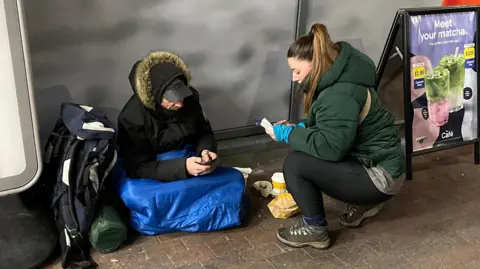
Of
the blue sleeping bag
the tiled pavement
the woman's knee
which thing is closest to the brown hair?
the woman's knee

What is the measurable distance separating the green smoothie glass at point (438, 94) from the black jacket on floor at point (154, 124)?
134cm

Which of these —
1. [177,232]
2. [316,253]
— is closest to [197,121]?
[177,232]

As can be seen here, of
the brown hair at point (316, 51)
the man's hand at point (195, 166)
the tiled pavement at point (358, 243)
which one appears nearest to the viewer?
the brown hair at point (316, 51)

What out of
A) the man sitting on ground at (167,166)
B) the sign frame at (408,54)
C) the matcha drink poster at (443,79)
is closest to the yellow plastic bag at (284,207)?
the man sitting on ground at (167,166)

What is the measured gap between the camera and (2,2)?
1.93 metres

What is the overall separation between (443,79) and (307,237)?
4.27ft

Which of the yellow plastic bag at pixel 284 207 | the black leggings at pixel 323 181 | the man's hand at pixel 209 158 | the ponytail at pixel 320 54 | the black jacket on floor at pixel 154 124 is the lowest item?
the yellow plastic bag at pixel 284 207

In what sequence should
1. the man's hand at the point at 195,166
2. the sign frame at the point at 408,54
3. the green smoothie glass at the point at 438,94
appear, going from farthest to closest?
the green smoothie glass at the point at 438,94 < the sign frame at the point at 408,54 < the man's hand at the point at 195,166

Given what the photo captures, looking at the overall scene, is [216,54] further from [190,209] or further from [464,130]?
[464,130]

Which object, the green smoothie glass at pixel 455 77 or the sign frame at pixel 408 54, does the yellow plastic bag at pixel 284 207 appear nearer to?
the sign frame at pixel 408 54

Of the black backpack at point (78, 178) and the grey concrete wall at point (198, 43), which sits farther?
the grey concrete wall at point (198, 43)

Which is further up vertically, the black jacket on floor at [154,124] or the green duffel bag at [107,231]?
the black jacket on floor at [154,124]

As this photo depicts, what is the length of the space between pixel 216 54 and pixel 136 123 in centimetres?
80

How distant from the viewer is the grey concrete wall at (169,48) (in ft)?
8.77
